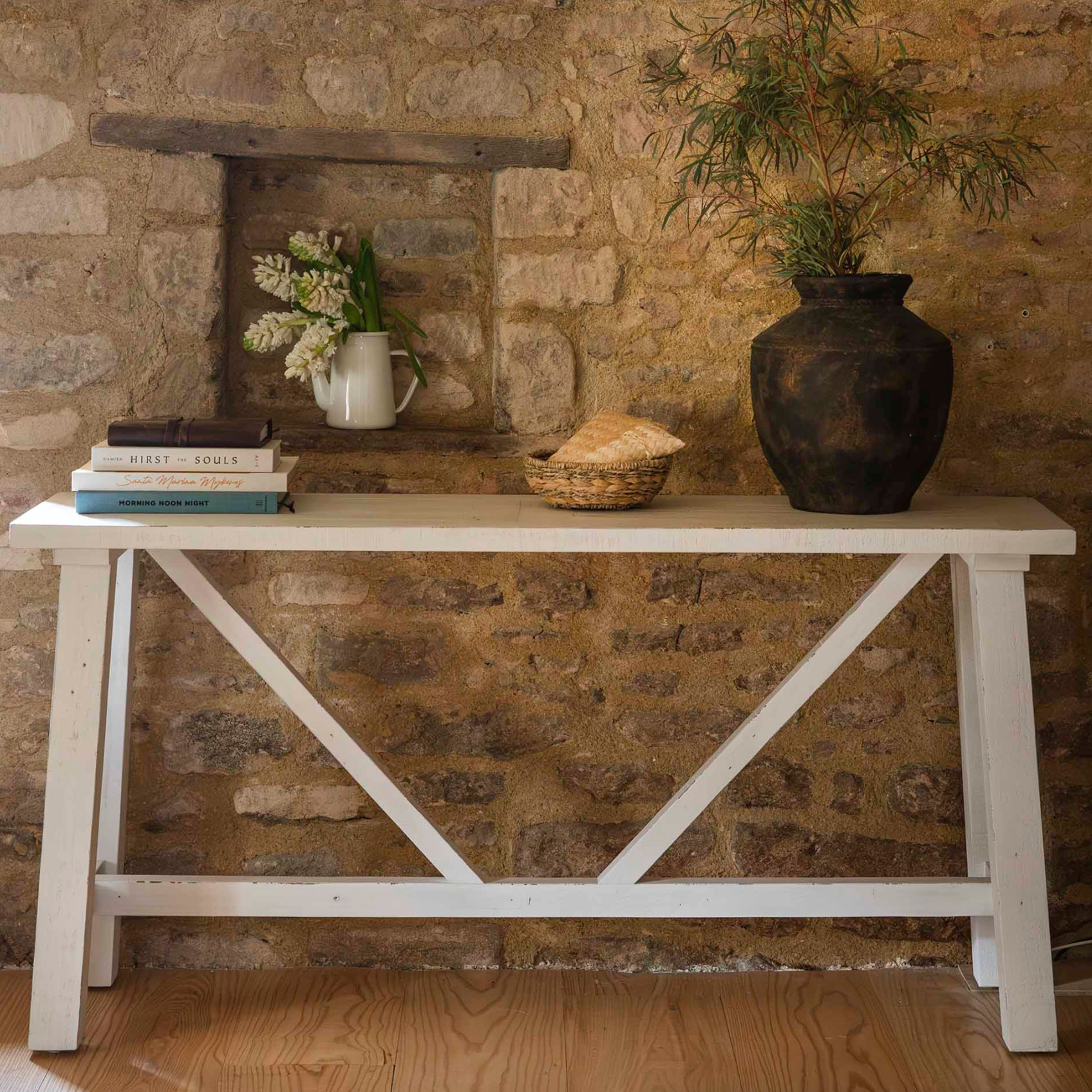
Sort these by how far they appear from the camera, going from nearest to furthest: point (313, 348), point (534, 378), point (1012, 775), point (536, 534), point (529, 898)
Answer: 1. point (536, 534)
2. point (1012, 775)
3. point (529, 898)
4. point (313, 348)
5. point (534, 378)

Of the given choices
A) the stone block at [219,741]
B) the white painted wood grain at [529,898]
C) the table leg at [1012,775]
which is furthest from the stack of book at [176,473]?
the table leg at [1012,775]

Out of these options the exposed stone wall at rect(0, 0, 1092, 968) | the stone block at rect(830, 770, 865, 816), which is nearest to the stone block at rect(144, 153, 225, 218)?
the exposed stone wall at rect(0, 0, 1092, 968)

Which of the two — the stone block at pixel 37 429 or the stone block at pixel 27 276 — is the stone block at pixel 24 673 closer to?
the stone block at pixel 37 429

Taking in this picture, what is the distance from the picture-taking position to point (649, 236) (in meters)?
2.28

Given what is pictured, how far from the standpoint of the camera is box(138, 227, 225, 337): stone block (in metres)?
2.23

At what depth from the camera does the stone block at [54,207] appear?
220cm

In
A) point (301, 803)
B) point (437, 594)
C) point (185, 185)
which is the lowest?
point (301, 803)

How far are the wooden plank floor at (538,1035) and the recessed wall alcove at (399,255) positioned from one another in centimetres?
105

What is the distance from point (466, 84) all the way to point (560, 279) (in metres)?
0.40

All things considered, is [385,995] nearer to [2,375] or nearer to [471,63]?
[2,375]

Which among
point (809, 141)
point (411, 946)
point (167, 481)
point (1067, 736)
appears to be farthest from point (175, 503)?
point (1067, 736)

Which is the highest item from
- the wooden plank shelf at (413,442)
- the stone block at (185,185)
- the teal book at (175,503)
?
the stone block at (185,185)

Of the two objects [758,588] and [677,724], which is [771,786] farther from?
[758,588]

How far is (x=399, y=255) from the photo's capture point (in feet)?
7.73
